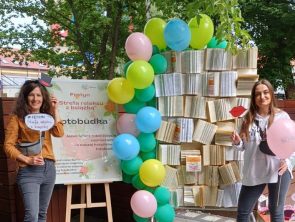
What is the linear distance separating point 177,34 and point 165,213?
189 centimetres

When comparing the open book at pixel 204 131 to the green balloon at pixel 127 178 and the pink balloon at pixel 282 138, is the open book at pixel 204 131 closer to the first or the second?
the green balloon at pixel 127 178

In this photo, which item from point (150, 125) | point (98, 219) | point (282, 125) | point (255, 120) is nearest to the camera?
point (282, 125)

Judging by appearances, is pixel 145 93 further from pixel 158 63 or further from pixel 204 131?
pixel 204 131

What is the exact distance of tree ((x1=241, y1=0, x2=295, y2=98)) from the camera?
11.3m

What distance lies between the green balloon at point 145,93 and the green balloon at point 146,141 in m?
0.38

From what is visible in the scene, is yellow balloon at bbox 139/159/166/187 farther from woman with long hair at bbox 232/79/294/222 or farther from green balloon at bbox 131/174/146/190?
woman with long hair at bbox 232/79/294/222

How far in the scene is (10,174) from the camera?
13.4 feet

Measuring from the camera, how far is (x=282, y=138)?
3.00 m

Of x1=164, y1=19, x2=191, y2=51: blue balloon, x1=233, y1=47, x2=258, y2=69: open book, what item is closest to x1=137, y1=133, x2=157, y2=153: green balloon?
x1=164, y1=19, x2=191, y2=51: blue balloon

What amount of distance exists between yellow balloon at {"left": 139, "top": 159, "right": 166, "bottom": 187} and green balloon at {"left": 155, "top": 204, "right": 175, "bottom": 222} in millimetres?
278

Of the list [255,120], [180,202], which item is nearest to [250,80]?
[255,120]

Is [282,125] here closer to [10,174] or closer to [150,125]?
[150,125]

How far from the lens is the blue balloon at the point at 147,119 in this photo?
12.9 ft

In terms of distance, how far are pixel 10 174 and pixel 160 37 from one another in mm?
2182
